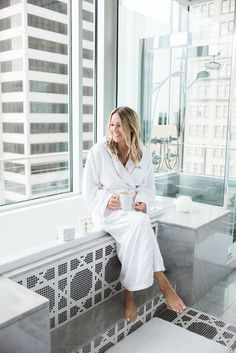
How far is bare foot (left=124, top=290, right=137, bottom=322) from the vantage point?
2111 mm

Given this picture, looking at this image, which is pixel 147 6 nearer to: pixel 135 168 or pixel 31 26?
pixel 31 26

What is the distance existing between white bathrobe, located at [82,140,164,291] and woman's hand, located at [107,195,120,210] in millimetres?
30

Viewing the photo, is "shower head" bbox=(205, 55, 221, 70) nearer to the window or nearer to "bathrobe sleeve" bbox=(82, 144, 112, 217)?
the window

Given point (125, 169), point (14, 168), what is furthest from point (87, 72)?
point (125, 169)

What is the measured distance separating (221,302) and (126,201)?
3.72ft

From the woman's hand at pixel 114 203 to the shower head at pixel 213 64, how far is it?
1484 mm

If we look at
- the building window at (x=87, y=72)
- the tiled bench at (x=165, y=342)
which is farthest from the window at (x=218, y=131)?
the tiled bench at (x=165, y=342)

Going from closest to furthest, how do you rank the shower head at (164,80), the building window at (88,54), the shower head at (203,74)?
1. the shower head at (203,74)
2. the shower head at (164,80)
3. the building window at (88,54)

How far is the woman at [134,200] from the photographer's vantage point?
2178mm

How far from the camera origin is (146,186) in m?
2.55

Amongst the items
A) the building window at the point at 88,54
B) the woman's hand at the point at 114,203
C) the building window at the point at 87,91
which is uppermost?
the building window at the point at 88,54

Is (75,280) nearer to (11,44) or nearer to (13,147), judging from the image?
(13,147)

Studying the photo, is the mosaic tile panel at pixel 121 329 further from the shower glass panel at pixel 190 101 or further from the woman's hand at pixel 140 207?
the shower glass panel at pixel 190 101

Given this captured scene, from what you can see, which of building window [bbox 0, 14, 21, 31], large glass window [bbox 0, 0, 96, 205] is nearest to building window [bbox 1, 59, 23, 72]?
large glass window [bbox 0, 0, 96, 205]
